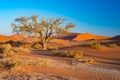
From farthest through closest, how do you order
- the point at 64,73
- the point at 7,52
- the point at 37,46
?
the point at 37,46
the point at 7,52
the point at 64,73

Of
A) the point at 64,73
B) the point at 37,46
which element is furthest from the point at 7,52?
the point at 37,46

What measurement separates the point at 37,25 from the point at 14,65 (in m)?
22.9

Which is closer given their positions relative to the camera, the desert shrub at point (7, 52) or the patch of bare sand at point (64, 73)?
the patch of bare sand at point (64, 73)

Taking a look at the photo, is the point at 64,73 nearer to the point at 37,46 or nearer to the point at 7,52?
the point at 7,52

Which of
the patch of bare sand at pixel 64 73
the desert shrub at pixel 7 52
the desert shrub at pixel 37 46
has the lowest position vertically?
the patch of bare sand at pixel 64 73

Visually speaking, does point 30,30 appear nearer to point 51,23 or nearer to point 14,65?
point 51,23

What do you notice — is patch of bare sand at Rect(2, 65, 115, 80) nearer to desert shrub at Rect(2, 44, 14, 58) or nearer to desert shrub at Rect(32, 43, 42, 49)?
desert shrub at Rect(2, 44, 14, 58)

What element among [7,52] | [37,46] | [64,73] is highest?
[37,46]

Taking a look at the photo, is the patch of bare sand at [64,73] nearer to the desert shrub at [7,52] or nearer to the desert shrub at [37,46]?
the desert shrub at [7,52]

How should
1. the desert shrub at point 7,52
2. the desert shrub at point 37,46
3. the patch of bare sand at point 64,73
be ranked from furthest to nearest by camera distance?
the desert shrub at point 37,46 → the desert shrub at point 7,52 → the patch of bare sand at point 64,73

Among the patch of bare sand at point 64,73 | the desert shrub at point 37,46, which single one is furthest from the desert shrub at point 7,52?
the desert shrub at point 37,46

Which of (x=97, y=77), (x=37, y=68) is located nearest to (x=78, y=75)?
(x=97, y=77)

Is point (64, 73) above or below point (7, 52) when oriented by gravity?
below

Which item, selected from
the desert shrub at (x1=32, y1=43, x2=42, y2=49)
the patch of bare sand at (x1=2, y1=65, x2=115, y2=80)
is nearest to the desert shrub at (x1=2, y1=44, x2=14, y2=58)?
the patch of bare sand at (x1=2, y1=65, x2=115, y2=80)
